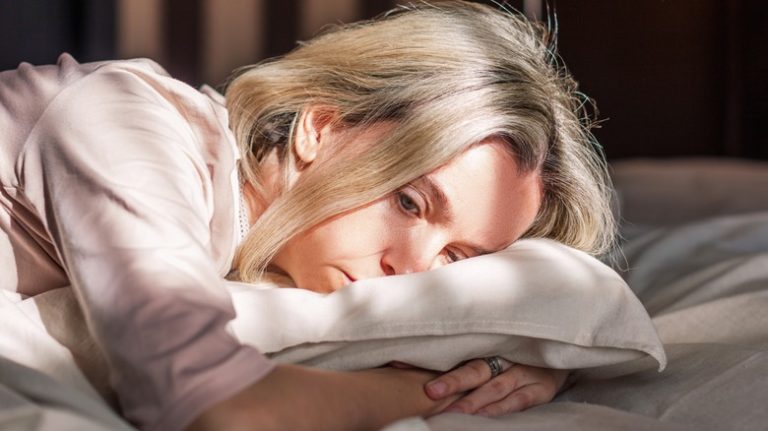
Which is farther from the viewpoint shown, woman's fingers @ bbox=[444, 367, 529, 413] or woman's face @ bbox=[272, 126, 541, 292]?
woman's face @ bbox=[272, 126, 541, 292]

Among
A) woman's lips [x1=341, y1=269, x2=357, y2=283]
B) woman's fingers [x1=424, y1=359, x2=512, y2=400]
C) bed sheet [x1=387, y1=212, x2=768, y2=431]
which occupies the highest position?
woman's lips [x1=341, y1=269, x2=357, y2=283]

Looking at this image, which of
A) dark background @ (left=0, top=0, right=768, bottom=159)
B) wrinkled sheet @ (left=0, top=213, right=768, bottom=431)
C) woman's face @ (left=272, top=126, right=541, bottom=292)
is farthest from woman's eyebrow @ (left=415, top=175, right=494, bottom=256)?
dark background @ (left=0, top=0, right=768, bottom=159)

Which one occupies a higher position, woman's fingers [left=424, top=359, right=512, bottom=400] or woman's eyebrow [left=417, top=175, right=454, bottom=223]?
woman's eyebrow [left=417, top=175, right=454, bottom=223]

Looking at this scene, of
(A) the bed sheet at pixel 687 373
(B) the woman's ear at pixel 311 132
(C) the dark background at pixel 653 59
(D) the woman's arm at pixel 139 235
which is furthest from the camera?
(C) the dark background at pixel 653 59

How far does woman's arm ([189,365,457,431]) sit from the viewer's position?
0.74 metres

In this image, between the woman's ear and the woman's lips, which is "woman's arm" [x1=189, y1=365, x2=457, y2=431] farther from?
the woman's ear

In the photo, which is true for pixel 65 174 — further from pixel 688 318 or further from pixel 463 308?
pixel 688 318

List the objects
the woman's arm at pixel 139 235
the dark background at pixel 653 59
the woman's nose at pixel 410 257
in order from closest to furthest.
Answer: the woman's arm at pixel 139 235, the woman's nose at pixel 410 257, the dark background at pixel 653 59

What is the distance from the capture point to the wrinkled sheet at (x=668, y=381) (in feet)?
2.48

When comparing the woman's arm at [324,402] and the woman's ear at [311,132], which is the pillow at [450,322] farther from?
the woman's ear at [311,132]

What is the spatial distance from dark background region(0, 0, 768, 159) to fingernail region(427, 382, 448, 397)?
1842mm

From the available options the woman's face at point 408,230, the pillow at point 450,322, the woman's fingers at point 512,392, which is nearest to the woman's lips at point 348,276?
the woman's face at point 408,230

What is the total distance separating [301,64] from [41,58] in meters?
1.39

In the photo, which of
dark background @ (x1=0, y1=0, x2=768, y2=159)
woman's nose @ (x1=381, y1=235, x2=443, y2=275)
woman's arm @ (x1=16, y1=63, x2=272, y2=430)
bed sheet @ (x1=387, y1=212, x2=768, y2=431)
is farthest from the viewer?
dark background @ (x1=0, y1=0, x2=768, y2=159)
